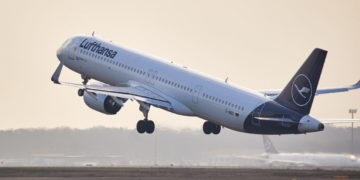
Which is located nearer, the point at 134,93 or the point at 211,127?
the point at 134,93

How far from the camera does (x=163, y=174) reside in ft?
279

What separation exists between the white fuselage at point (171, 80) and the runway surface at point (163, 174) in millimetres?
4889

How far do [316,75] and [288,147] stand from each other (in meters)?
44.4

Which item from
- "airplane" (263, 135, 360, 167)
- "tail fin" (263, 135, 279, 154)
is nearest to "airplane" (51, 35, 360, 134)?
"airplane" (263, 135, 360, 167)

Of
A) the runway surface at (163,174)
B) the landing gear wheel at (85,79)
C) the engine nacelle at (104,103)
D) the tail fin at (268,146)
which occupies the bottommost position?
the tail fin at (268,146)

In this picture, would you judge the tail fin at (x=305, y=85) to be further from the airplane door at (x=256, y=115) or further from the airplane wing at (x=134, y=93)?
the airplane wing at (x=134, y=93)

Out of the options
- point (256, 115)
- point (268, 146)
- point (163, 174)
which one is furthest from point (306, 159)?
point (163, 174)

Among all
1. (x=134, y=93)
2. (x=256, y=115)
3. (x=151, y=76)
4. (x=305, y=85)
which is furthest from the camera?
(x=151, y=76)

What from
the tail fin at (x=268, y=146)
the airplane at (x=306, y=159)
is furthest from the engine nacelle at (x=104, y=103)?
the tail fin at (x=268, y=146)

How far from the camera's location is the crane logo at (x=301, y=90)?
84438mm

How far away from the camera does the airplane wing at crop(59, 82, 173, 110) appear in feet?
310

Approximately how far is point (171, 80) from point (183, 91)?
Result: 1.80m

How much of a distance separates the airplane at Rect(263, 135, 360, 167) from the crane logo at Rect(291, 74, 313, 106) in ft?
96.8

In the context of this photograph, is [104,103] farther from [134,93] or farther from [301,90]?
[301,90]
